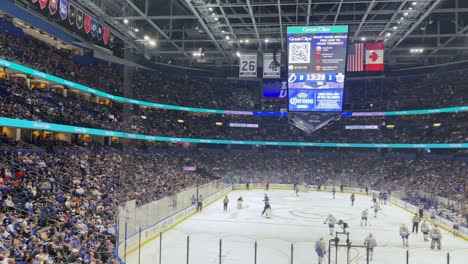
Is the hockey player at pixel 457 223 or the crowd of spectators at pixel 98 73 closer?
the hockey player at pixel 457 223

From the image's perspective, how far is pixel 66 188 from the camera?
18953mm

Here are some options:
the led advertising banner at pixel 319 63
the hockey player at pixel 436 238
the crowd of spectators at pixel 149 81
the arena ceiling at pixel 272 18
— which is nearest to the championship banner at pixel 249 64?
the arena ceiling at pixel 272 18

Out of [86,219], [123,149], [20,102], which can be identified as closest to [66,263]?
[86,219]

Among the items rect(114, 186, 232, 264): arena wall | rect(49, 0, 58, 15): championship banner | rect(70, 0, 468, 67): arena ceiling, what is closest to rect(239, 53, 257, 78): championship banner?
rect(70, 0, 468, 67): arena ceiling

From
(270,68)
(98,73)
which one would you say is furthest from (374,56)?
(98,73)

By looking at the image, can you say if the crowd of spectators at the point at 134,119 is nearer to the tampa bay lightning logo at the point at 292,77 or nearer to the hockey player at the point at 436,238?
the tampa bay lightning logo at the point at 292,77

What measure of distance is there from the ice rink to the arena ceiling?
1288cm

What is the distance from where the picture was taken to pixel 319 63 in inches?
829

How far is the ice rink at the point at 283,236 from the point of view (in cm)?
1407

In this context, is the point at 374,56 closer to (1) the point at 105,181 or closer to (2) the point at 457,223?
(2) the point at 457,223

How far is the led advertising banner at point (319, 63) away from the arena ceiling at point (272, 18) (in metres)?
2.66

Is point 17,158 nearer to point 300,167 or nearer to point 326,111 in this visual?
point 326,111

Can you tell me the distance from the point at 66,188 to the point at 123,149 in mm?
17314

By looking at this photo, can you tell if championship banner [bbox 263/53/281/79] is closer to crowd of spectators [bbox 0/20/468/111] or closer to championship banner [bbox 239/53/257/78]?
championship banner [bbox 239/53/257/78]
